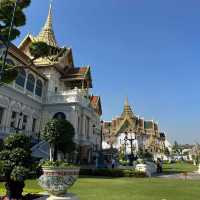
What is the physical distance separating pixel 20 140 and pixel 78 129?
23.4m

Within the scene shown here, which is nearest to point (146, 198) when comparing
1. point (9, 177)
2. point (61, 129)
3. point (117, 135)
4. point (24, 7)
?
point (9, 177)

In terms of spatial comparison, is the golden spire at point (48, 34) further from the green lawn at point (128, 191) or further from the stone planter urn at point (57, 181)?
the stone planter urn at point (57, 181)

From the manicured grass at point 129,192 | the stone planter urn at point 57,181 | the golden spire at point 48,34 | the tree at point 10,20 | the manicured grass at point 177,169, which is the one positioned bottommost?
the manicured grass at point 129,192

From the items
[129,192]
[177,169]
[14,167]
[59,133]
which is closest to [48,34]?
[59,133]

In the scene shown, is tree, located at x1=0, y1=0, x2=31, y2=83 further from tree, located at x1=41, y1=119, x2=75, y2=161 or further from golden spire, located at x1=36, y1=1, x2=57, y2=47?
golden spire, located at x1=36, y1=1, x2=57, y2=47

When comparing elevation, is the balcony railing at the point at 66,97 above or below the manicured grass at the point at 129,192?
above

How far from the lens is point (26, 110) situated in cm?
2952

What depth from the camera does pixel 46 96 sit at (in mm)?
33531

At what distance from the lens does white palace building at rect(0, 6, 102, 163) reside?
26.6 metres

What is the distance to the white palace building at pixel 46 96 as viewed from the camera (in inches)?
1047

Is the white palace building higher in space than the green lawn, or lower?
higher

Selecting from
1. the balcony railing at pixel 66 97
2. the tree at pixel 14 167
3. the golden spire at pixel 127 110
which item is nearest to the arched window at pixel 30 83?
the balcony railing at pixel 66 97

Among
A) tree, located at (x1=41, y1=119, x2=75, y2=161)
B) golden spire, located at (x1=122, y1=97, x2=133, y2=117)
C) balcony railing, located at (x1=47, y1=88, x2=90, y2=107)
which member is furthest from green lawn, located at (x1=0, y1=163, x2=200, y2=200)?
golden spire, located at (x1=122, y1=97, x2=133, y2=117)

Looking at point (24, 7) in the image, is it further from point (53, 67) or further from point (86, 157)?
point (86, 157)
